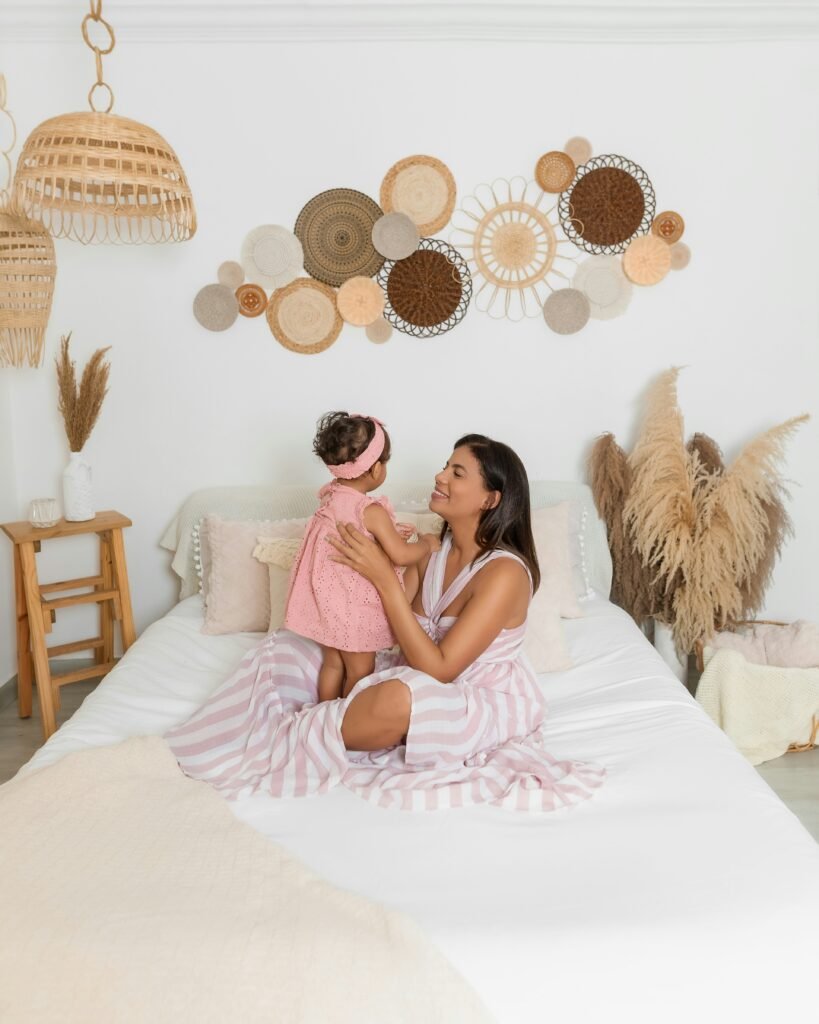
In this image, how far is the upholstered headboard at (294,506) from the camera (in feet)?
11.0

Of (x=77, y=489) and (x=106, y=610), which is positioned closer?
(x=77, y=489)

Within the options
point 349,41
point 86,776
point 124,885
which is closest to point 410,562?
point 86,776

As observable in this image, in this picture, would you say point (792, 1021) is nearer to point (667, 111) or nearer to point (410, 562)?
point (410, 562)

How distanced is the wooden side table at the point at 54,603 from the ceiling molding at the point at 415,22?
1.70 meters

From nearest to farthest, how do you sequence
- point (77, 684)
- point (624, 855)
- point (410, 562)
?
1. point (624, 855)
2. point (410, 562)
3. point (77, 684)

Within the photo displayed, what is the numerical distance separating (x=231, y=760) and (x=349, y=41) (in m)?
2.51

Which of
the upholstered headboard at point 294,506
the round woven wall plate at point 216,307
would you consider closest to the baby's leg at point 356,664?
the upholstered headboard at point 294,506

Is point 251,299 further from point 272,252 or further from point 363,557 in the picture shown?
point 363,557

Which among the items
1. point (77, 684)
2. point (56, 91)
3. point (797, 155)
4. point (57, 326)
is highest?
point (56, 91)

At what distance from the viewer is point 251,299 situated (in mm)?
3412

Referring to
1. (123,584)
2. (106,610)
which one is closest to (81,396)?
(123,584)

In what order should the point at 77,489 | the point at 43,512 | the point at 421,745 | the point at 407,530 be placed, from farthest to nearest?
the point at 77,489 < the point at 43,512 < the point at 407,530 < the point at 421,745

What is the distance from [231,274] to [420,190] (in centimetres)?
74

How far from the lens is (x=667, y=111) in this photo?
3.34 m
